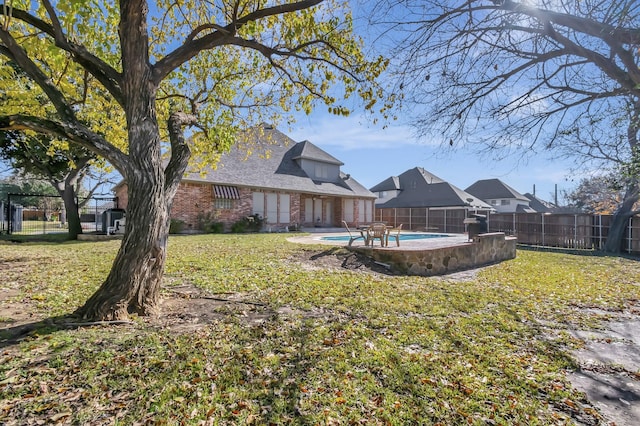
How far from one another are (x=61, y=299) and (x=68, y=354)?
2.77 metres

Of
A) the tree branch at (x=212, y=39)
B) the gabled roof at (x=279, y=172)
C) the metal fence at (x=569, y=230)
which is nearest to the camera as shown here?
the tree branch at (x=212, y=39)

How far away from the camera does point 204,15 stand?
8156mm

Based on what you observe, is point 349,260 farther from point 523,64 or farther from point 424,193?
point 424,193

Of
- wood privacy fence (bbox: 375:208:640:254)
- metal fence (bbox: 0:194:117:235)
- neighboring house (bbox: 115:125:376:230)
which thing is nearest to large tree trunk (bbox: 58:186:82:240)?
metal fence (bbox: 0:194:117:235)

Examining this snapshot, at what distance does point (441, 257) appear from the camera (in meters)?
10.5

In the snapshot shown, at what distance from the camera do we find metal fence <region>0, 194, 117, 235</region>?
20.7m

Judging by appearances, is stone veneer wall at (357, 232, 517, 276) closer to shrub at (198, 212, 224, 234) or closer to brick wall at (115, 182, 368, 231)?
shrub at (198, 212, 224, 234)

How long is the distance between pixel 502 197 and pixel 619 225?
29.5 m

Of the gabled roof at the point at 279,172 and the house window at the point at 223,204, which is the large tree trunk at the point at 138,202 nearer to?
the gabled roof at the point at 279,172

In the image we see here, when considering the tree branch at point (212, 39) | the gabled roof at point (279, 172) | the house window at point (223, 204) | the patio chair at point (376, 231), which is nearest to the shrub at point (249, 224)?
the house window at point (223, 204)

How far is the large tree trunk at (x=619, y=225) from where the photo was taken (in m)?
17.0

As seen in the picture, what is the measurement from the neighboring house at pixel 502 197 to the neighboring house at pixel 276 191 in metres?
23.9

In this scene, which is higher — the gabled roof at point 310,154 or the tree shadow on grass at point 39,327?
the gabled roof at point 310,154

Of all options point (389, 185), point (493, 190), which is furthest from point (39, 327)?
point (493, 190)
